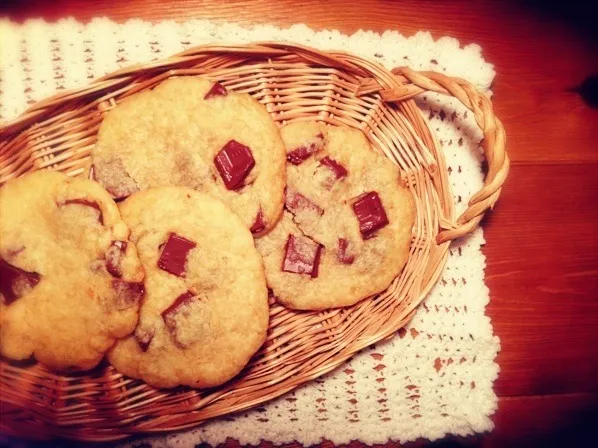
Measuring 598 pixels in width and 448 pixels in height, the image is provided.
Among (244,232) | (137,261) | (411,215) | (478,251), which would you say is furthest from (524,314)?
(137,261)

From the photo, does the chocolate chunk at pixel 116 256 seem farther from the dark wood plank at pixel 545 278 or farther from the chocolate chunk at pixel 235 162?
the dark wood plank at pixel 545 278

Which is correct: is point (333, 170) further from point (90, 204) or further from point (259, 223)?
point (90, 204)

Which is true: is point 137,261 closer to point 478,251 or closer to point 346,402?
point 346,402

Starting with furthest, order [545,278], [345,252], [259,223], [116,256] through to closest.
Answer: [545,278], [345,252], [259,223], [116,256]

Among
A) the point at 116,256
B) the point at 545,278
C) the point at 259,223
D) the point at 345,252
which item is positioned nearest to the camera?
the point at 116,256

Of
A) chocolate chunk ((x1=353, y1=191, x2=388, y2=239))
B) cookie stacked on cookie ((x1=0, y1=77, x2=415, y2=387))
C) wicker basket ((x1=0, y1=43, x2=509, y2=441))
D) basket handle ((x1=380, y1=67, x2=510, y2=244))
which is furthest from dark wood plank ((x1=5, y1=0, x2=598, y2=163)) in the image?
chocolate chunk ((x1=353, y1=191, x2=388, y2=239))

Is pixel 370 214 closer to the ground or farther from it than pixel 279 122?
closer to the ground

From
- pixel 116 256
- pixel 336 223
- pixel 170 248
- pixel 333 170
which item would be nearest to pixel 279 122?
pixel 333 170
